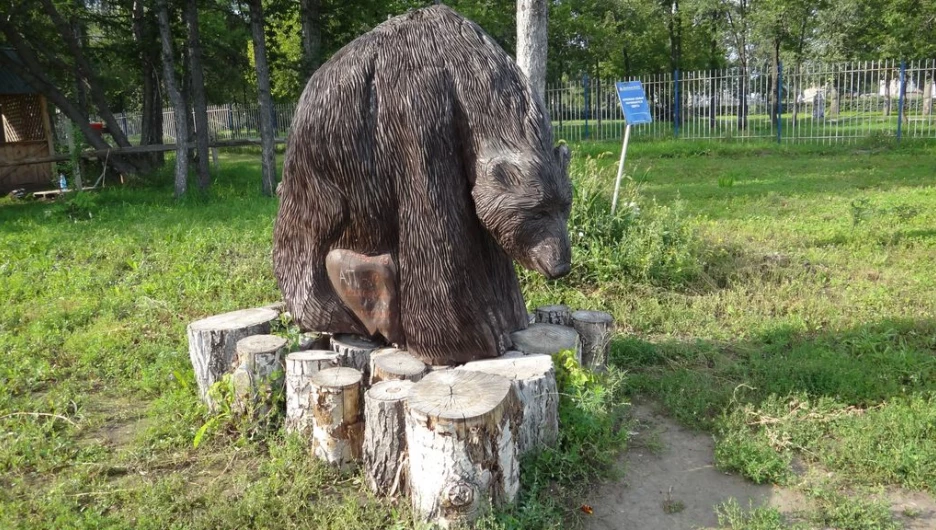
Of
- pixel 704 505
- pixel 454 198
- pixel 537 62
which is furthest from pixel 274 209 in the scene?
pixel 704 505

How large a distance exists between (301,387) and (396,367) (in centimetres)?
45

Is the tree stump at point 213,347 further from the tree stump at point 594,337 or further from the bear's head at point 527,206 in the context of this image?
the tree stump at point 594,337

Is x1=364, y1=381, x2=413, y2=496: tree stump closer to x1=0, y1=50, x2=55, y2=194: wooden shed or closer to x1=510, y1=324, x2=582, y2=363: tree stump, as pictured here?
x1=510, y1=324, x2=582, y2=363: tree stump

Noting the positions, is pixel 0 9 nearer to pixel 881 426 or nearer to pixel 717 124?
pixel 881 426

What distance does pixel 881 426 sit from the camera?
3332 mm

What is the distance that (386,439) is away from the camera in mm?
2877

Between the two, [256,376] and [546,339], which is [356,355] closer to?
[256,376]

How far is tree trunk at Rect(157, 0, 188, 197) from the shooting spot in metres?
9.32

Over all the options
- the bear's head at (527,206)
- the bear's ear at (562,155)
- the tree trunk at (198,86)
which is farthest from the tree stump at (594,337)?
the tree trunk at (198,86)

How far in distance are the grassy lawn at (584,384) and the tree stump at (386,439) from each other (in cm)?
10

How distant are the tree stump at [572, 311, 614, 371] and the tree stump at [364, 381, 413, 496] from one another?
4.13 feet

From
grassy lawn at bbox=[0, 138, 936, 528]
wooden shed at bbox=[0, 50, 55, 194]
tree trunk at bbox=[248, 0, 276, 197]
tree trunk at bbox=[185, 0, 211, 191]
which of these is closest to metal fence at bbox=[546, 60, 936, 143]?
grassy lawn at bbox=[0, 138, 936, 528]

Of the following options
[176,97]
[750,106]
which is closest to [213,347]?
[176,97]

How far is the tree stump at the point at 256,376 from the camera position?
335 centimetres
